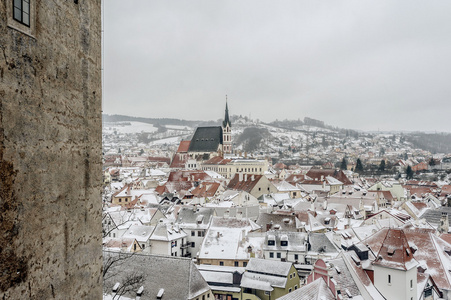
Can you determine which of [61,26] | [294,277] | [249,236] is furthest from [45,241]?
[249,236]

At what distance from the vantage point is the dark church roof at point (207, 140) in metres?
105

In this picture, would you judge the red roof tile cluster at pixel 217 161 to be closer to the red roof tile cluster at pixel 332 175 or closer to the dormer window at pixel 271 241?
the red roof tile cluster at pixel 332 175

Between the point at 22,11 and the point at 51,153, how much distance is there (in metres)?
1.37

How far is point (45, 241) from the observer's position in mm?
3734

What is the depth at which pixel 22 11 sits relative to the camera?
3420 millimetres

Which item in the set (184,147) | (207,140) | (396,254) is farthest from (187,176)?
(396,254)

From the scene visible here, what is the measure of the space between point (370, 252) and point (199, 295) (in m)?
10.8

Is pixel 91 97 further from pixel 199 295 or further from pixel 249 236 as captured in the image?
pixel 249 236

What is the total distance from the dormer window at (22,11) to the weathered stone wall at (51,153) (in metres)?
0.06

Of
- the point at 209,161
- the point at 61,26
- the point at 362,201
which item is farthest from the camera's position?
the point at 209,161

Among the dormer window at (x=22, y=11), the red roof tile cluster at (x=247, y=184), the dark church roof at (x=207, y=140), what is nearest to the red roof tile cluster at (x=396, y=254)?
the dormer window at (x=22, y=11)

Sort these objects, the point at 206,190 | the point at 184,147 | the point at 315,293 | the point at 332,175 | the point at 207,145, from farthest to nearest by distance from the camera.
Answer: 1. the point at 184,147
2. the point at 207,145
3. the point at 332,175
4. the point at 206,190
5. the point at 315,293

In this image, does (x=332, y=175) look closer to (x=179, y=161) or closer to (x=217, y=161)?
(x=217, y=161)

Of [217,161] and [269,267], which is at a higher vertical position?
[217,161]
